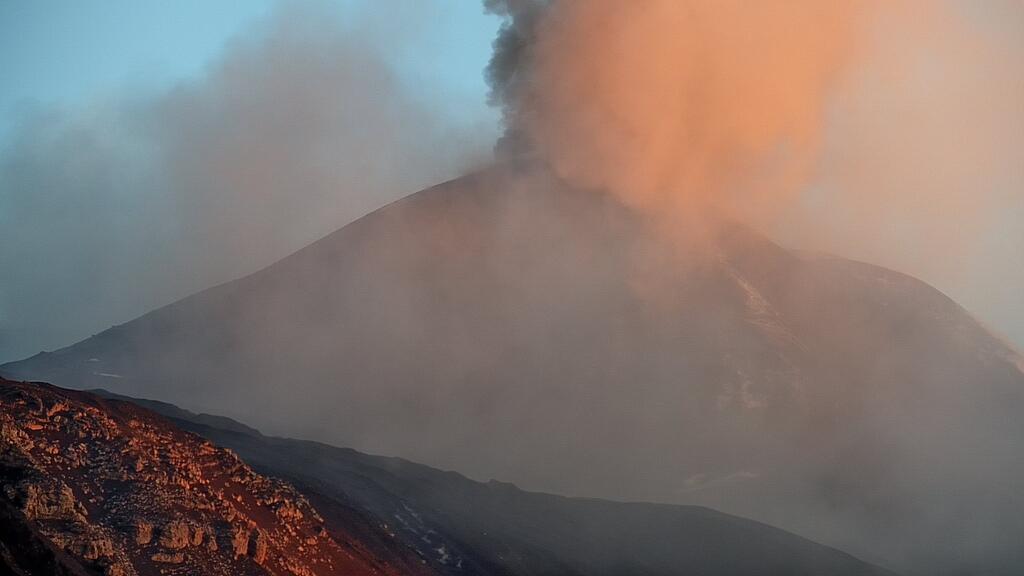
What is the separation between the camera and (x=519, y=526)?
51.6 meters

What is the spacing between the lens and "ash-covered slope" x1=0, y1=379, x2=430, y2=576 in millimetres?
18406

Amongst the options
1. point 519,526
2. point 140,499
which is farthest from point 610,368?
point 140,499

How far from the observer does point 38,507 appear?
18.3m

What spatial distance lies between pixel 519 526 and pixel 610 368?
39.5 meters

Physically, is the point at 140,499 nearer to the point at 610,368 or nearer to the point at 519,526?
the point at 519,526

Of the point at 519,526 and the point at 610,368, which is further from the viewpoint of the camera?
the point at 610,368

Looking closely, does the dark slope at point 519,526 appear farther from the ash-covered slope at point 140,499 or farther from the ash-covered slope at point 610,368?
the ash-covered slope at point 610,368

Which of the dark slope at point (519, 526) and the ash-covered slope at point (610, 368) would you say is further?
the ash-covered slope at point (610, 368)

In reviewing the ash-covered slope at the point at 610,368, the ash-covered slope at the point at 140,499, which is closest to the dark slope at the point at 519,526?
the ash-covered slope at the point at 140,499

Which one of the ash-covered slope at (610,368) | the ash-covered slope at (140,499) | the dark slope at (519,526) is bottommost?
the ash-covered slope at (140,499)

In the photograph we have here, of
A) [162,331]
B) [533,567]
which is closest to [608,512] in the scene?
[533,567]

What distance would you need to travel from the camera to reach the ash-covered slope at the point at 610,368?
3204 inches

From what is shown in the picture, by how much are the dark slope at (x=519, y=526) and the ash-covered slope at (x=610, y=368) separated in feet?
58.0

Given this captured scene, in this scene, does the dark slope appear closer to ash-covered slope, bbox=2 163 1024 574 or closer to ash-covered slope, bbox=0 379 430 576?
ash-covered slope, bbox=0 379 430 576
